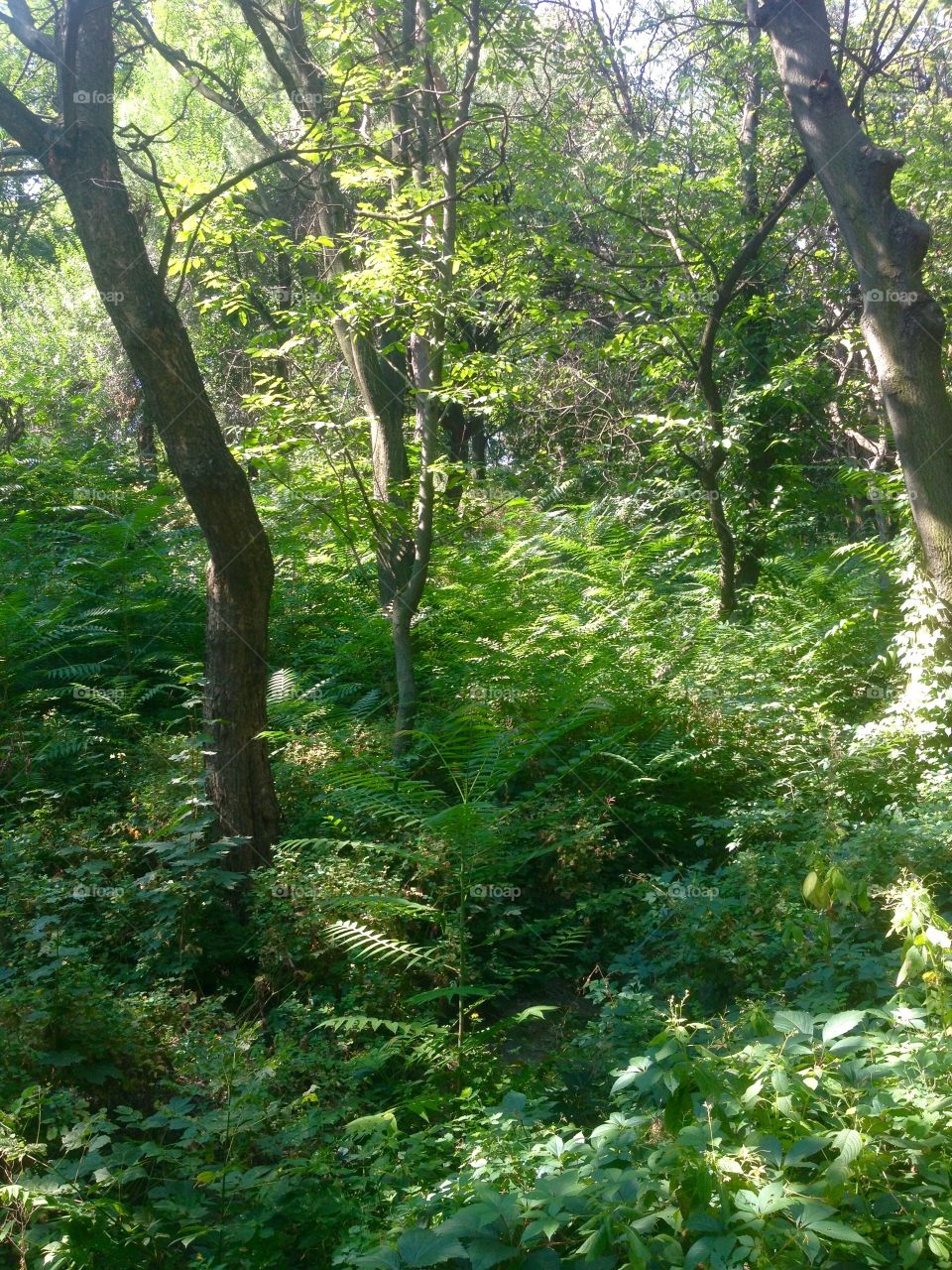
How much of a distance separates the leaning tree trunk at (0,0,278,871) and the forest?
1.1 inches

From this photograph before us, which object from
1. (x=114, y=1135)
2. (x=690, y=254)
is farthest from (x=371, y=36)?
(x=114, y=1135)

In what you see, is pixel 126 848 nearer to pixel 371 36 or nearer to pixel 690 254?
pixel 371 36

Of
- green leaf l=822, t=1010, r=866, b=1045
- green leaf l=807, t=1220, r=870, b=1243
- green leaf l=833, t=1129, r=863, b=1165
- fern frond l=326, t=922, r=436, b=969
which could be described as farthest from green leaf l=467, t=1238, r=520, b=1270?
fern frond l=326, t=922, r=436, b=969

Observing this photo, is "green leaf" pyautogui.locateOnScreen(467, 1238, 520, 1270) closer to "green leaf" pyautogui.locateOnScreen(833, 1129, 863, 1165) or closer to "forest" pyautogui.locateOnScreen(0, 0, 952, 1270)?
"forest" pyautogui.locateOnScreen(0, 0, 952, 1270)

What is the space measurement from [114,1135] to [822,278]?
1065 centimetres

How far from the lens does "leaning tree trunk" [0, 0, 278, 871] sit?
5594 millimetres

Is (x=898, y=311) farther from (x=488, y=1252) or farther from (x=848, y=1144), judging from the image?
(x=488, y=1252)

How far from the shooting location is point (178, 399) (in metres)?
5.68

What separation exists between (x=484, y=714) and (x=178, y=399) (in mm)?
2467

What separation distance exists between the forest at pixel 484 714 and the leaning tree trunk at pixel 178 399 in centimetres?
3

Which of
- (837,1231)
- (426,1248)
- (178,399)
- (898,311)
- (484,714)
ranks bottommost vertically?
(837,1231)

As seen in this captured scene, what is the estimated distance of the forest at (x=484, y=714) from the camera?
276 cm

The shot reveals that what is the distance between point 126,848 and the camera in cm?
563

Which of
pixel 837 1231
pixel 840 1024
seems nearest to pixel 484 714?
pixel 840 1024
